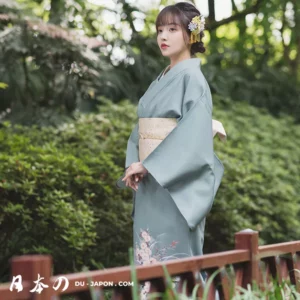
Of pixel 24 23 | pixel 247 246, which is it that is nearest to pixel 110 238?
pixel 24 23

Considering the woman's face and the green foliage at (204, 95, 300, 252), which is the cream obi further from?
the green foliage at (204, 95, 300, 252)

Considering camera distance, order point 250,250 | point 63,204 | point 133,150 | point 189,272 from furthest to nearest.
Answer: point 63,204
point 133,150
point 250,250
point 189,272

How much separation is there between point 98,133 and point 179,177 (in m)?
3.35

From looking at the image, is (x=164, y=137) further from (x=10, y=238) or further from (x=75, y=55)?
(x=75, y=55)

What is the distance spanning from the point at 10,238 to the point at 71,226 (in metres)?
0.52

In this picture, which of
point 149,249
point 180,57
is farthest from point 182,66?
→ point 149,249

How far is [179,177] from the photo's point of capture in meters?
3.28

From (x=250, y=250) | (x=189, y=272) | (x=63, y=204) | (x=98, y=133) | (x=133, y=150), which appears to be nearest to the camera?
(x=189, y=272)

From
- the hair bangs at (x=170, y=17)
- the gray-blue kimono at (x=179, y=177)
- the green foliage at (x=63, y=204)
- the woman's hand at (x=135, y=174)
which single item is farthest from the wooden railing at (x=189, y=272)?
the green foliage at (x=63, y=204)

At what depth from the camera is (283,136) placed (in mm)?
8922

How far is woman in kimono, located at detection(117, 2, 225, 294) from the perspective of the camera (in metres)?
3.28

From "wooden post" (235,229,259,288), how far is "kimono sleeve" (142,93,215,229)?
457 mm

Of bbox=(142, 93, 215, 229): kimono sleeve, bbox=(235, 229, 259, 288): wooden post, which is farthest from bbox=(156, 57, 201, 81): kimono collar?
bbox=(235, 229, 259, 288): wooden post

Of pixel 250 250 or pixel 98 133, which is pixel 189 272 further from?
pixel 98 133
